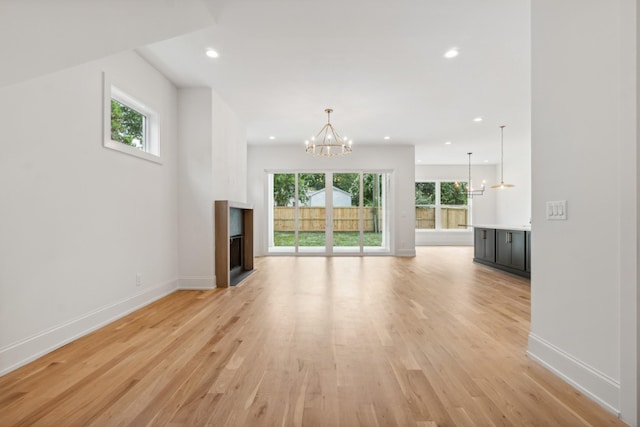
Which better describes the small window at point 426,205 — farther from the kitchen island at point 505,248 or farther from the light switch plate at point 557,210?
the light switch plate at point 557,210

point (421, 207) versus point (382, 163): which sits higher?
point (382, 163)

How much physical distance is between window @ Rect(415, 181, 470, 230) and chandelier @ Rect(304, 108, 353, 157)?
5009 millimetres

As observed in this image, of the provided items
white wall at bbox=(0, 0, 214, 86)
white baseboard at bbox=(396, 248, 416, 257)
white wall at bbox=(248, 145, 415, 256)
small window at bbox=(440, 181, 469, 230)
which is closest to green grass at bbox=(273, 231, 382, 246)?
white wall at bbox=(248, 145, 415, 256)

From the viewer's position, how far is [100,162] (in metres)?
2.92

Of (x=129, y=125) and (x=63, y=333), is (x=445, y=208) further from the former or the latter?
(x=63, y=333)

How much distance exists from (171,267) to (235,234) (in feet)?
4.80

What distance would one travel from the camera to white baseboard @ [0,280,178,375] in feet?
6.75

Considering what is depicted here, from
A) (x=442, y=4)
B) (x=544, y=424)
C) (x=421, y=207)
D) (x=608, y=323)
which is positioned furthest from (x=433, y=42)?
(x=421, y=207)

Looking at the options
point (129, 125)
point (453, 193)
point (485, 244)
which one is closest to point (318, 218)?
point (485, 244)

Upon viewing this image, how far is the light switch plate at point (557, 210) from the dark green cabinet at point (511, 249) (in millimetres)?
3674

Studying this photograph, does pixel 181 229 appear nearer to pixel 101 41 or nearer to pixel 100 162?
pixel 100 162

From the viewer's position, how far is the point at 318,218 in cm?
823

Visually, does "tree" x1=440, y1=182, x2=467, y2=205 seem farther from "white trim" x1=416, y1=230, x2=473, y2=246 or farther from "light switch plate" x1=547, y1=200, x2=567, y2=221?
"light switch plate" x1=547, y1=200, x2=567, y2=221

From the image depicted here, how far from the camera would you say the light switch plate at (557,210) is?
189cm
